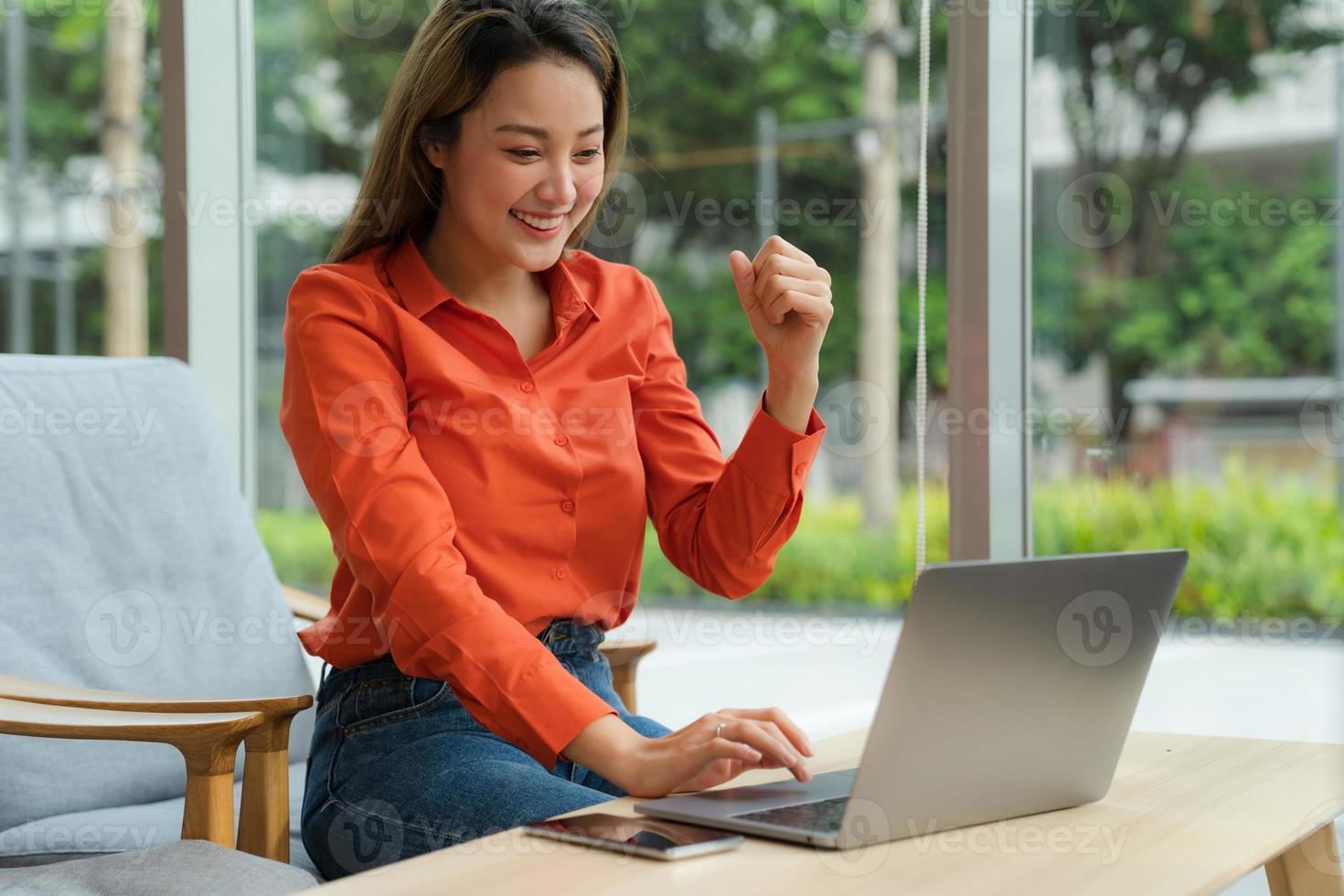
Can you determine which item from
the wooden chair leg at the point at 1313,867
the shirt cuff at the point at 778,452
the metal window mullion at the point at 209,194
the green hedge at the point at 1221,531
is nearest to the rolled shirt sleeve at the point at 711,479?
the shirt cuff at the point at 778,452

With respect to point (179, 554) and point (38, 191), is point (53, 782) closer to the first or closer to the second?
point (179, 554)

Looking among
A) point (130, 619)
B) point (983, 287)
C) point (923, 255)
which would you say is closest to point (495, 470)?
point (130, 619)

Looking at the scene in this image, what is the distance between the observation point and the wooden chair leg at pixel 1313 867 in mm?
1144

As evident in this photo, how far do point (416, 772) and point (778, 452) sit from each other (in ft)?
1.48

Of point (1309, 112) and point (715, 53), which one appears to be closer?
point (1309, 112)

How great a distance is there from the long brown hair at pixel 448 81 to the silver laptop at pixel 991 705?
724mm

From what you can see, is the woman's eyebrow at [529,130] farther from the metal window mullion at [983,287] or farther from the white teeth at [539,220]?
the metal window mullion at [983,287]

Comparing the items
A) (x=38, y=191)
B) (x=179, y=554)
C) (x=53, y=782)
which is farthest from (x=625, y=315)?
(x=38, y=191)

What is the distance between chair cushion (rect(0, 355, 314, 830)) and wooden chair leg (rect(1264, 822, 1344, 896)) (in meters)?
1.16

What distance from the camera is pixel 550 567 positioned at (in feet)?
4.39

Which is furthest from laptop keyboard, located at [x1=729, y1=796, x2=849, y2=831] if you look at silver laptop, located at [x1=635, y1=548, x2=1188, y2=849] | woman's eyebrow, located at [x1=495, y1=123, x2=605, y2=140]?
woman's eyebrow, located at [x1=495, y1=123, x2=605, y2=140]

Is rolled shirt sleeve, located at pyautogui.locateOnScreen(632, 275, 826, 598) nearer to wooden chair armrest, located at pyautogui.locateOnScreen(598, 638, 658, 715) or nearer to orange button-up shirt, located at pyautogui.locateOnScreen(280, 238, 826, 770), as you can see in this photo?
orange button-up shirt, located at pyautogui.locateOnScreen(280, 238, 826, 770)

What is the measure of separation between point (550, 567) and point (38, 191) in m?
6.01

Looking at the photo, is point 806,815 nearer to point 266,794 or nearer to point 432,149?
point 266,794
